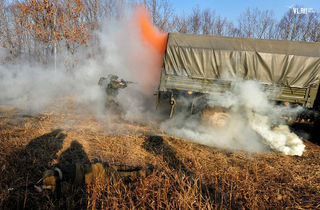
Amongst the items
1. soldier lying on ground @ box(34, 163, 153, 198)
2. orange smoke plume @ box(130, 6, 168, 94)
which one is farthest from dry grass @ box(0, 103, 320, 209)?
orange smoke plume @ box(130, 6, 168, 94)

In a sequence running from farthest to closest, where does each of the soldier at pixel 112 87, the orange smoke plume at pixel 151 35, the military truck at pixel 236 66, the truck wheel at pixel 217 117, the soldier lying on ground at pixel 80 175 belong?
the soldier at pixel 112 87
the orange smoke plume at pixel 151 35
the truck wheel at pixel 217 117
the military truck at pixel 236 66
the soldier lying on ground at pixel 80 175

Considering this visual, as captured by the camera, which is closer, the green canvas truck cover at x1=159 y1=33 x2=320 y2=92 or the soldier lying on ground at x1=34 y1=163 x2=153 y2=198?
the soldier lying on ground at x1=34 y1=163 x2=153 y2=198

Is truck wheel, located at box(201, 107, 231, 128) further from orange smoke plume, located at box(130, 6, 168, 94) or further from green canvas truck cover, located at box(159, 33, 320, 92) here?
orange smoke plume, located at box(130, 6, 168, 94)

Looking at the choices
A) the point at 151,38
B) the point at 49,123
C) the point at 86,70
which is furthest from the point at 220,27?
the point at 49,123

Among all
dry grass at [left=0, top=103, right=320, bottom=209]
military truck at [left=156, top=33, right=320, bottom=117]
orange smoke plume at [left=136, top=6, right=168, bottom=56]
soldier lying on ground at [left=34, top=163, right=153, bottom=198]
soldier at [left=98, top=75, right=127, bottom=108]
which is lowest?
dry grass at [left=0, top=103, right=320, bottom=209]

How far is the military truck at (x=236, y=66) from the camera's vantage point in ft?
20.8

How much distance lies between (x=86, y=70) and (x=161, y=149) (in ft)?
47.4

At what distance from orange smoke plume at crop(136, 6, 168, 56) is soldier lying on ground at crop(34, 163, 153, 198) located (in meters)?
5.55

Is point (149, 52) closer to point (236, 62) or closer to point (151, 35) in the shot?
point (151, 35)

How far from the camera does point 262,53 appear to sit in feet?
21.1

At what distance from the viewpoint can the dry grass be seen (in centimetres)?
253

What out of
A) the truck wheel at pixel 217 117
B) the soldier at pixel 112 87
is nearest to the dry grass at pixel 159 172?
the truck wheel at pixel 217 117

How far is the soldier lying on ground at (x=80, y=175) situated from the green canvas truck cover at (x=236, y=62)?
429cm

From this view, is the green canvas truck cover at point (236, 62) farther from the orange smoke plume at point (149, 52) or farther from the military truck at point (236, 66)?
the orange smoke plume at point (149, 52)
